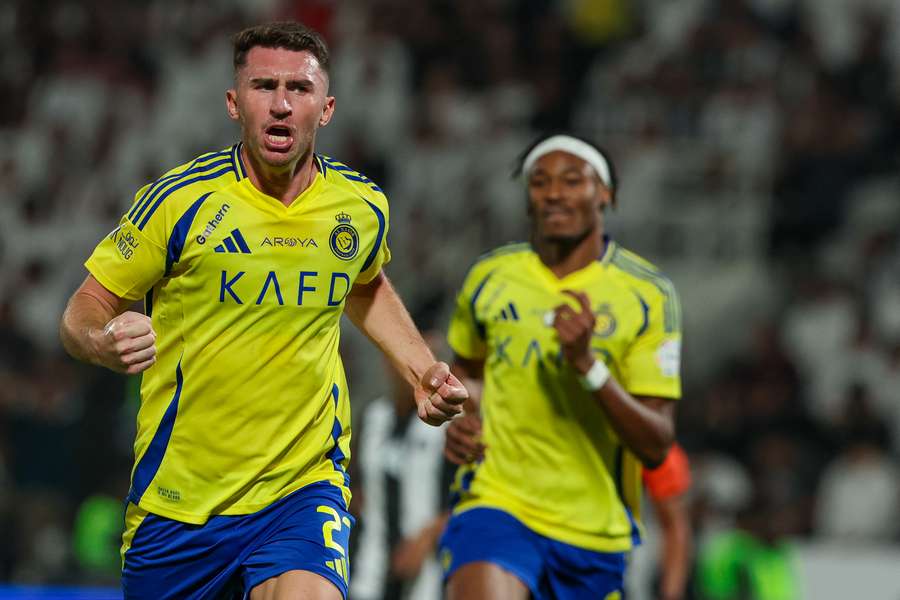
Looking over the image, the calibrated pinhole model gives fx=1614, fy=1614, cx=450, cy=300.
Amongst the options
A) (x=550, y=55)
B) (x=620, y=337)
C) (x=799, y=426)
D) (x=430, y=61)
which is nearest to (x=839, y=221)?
(x=799, y=426)

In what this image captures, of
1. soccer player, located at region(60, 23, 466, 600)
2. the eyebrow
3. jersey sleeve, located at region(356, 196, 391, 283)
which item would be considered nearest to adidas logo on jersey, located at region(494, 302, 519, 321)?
jersey sleeve, located at region(356, 196, 391, 283)

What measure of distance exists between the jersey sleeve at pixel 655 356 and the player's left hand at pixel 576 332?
14.5 inches

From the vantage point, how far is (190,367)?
191 inches

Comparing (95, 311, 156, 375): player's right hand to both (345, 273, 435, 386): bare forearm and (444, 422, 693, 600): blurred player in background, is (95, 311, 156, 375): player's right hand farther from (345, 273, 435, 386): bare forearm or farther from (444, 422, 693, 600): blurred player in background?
(444, 422, 693, 600): blurred player in background

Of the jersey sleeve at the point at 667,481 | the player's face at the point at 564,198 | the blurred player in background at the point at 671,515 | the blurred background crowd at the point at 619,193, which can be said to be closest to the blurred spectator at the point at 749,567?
the blurred background crowd at the point at 619,193

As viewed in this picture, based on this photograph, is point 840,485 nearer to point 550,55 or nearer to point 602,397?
point 550,55

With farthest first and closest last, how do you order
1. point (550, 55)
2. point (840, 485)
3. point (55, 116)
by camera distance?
point (55, 116), point (550, 55), point (840, 485)

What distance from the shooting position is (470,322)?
6480 mm

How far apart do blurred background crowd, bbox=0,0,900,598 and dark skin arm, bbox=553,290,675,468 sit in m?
4.28

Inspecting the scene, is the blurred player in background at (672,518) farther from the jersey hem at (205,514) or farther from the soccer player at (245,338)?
the jersey hem at (205,514)

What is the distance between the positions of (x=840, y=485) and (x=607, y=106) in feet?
13.1

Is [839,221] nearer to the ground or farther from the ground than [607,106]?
nearer to the ground

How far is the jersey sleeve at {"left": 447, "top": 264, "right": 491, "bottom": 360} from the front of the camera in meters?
6.45

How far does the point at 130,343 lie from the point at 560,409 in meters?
2.47
